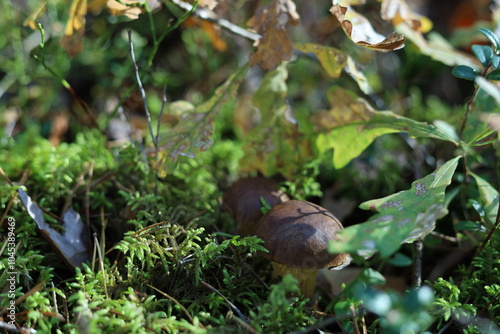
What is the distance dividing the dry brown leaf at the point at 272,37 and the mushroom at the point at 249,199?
0.52 m

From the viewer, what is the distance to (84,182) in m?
1.97

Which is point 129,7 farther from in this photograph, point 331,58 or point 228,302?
point 228,302

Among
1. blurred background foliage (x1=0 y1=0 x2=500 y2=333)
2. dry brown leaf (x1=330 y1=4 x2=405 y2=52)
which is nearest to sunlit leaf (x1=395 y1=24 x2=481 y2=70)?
blurred background foliage (x1=0 y1=0 x2=500 y2=333)

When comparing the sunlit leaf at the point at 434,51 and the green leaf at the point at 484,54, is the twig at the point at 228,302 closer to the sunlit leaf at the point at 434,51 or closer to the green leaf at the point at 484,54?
the green leaf at the point at 484,54

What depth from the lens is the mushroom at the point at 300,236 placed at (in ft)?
4.61

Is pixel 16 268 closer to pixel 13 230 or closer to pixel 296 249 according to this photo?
pixel 13 230

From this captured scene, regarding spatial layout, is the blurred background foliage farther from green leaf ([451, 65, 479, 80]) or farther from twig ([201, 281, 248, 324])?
green leaf ([451, 65, 479, 80])

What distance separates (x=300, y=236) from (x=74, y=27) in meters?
Result: 1.45

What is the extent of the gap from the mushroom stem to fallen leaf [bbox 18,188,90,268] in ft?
2.56

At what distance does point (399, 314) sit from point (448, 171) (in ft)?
2.42

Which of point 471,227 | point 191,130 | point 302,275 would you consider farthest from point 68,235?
point 471,227

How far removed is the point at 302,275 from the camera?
1.62 metres

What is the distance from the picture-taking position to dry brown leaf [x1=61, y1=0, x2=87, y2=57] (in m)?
1.94

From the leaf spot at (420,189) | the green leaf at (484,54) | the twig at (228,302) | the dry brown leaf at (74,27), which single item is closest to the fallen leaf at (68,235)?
the twig at (228,302)
